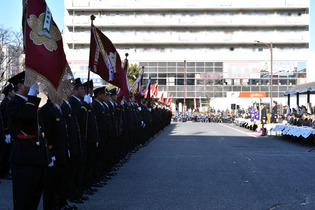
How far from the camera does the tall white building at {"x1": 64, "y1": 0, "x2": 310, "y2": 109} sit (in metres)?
60.2

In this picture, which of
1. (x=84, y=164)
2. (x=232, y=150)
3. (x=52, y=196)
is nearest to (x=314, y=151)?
(x=232, y=150)

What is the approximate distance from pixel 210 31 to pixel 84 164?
186 ft

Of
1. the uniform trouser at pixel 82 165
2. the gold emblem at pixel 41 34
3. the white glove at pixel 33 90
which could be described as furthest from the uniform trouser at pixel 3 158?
the white glove at pixel 33 90

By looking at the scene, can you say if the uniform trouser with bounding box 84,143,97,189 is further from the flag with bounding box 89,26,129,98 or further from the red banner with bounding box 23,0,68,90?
the red banner with bounding box 23,0,68,90

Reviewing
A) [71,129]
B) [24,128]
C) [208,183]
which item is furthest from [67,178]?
[208,183]

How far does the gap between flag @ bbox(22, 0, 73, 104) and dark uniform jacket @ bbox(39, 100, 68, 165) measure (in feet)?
0.53

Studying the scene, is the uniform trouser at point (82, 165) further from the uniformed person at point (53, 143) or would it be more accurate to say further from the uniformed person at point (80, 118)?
the uniformed person at point (53, 143)

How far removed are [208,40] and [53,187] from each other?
188 feet

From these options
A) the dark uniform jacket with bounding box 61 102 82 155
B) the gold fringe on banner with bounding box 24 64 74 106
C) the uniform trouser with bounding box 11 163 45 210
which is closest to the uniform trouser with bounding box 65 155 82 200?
the dark uniform jacket with bounding box 61 102 82 155

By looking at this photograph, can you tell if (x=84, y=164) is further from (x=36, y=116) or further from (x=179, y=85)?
(x=179, y=85)

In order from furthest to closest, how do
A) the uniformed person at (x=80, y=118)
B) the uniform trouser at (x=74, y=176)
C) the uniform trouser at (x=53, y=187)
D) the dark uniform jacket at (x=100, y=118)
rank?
1. the dark uniform jacket at (x=100, y=118)
2. the uniformed person at (x=80, y=118)
3. the uniform trouser at (x=74, y=176)
4. the uniform trouser at (x=53, y=187)

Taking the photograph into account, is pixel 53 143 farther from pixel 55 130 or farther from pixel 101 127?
pixel 101 127

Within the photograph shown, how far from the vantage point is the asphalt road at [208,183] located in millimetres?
6230

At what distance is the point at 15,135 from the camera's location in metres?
4.52
